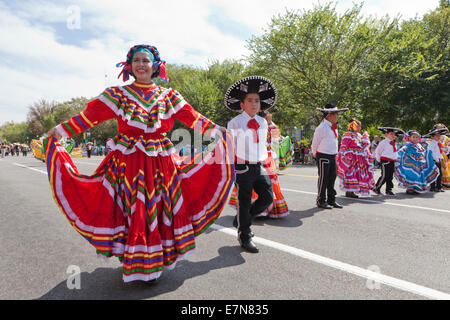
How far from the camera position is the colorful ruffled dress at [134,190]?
2906 millimetres

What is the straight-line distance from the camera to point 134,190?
2969mm

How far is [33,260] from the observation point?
3.87 m

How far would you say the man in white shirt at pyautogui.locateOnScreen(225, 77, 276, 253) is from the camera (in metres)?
4.10

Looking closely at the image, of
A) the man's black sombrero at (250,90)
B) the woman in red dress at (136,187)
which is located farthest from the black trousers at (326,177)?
the woman in red dress at (136,187)

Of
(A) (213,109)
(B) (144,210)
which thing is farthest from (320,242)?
(A) (213,109)

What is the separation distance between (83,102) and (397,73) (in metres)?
59.9

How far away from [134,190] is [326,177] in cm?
479

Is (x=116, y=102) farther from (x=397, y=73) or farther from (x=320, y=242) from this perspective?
(x=397, y=73)

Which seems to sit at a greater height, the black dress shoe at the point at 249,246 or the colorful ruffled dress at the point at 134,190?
the colorful ruffled dress at the point at 134,190

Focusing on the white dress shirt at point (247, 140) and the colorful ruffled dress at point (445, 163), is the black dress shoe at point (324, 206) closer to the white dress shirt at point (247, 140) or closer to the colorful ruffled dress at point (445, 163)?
the white dress shirt at point (247, 140)

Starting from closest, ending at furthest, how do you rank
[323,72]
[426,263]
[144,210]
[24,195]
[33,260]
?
[144,210], [426,263], [33,260], [24,195], [323,72]

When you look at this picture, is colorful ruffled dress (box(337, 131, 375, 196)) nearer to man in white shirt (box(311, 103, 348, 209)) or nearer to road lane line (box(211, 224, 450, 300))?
man in white shirt (box(311, 103, 348, 209))

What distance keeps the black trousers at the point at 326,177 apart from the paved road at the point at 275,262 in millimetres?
627

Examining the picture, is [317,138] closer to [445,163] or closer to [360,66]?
[445,163]
